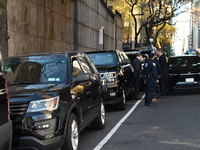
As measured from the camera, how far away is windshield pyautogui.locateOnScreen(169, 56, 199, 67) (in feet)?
46.3

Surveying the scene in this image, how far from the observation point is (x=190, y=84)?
13.3 metres

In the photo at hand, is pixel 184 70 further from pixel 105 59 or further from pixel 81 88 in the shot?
pixel 81 88

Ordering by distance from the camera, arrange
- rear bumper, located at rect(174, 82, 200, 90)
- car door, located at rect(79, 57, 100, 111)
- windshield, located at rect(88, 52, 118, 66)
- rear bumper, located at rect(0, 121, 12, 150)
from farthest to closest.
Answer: rear bumper, located at rect(174, 82, 200, 90)
windshield, located at rect(88, 52, 118, 66)
car door, located at rect(79, 57, 100, 111)
rear bumper, located at rect(0, 121, 12, 150)

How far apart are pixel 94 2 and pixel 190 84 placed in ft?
46.2

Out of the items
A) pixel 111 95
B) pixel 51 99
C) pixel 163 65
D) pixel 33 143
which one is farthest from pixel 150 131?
pixel 163 65

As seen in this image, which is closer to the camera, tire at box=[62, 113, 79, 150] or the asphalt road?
tire at box=[62, 113, 79, 150]

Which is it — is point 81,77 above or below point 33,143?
above

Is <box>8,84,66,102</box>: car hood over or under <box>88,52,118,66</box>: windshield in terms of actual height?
under

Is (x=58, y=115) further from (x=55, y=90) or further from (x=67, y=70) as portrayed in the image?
(x=67, y=70)

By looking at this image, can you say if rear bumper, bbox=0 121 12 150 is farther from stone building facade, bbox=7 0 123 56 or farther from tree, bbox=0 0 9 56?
stone building facade, bbox=7 0 123 56

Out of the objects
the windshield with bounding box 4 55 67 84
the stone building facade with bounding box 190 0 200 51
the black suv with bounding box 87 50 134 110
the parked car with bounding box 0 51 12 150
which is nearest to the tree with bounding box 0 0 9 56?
the windshield with bounding box 4 55 67 84

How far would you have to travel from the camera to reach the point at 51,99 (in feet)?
15.4

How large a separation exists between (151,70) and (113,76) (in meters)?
1.71

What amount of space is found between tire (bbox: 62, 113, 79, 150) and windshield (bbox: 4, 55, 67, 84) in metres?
0.75
